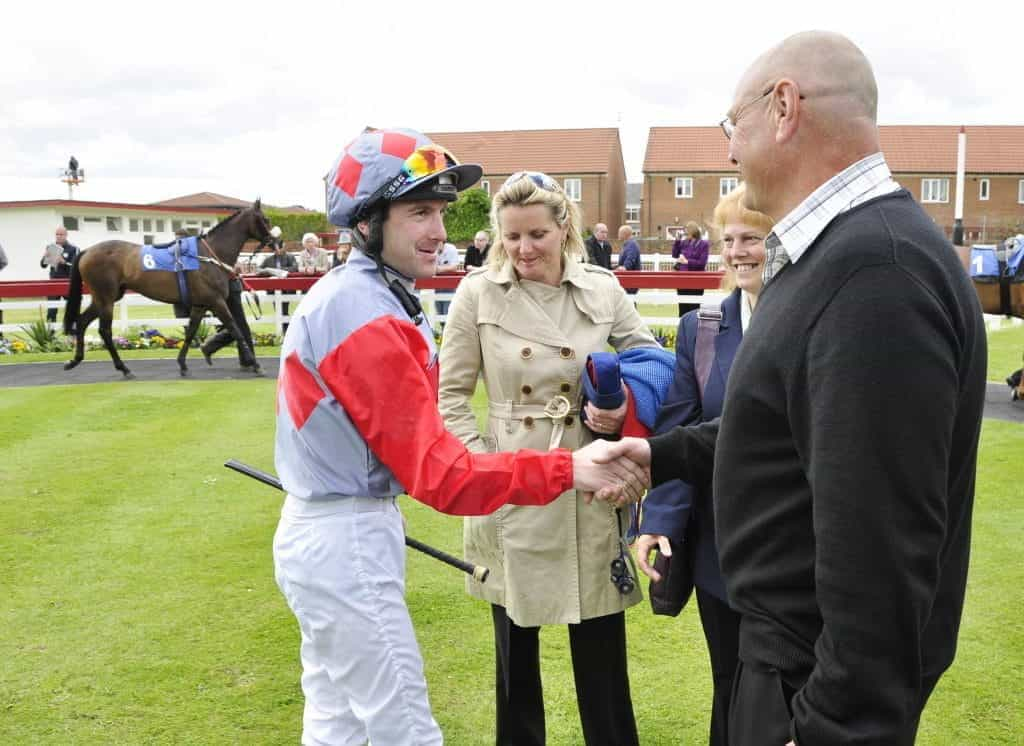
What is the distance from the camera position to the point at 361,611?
2430 millimetres

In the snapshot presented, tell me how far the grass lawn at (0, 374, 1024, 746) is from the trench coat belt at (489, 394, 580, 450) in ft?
4.54

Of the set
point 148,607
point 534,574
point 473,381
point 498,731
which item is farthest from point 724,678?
point 148,607

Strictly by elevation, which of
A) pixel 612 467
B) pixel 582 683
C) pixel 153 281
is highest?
pixel 153 281

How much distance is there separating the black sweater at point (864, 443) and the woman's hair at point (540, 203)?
167cm

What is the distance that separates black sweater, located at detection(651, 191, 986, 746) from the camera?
57.6 inches

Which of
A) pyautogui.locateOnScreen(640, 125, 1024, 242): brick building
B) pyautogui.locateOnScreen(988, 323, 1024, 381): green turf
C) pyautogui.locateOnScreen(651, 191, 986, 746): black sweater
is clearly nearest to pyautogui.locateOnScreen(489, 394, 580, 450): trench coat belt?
pyautogui.locateOnScreen(651, 191, 986, 746): black sweater

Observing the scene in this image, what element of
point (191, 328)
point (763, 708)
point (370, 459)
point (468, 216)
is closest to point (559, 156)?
point (468, 216)

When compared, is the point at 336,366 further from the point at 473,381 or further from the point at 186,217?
the point at 186,217

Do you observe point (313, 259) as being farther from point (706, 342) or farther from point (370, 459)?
point (370, 459)

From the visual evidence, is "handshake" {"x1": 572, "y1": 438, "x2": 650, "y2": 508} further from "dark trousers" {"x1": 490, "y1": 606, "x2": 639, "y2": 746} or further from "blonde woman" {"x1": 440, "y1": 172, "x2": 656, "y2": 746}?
"dark trousers" {"x1": 490, "y1": 606, "x2": 639, "y2": 746}

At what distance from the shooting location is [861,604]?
1.51m

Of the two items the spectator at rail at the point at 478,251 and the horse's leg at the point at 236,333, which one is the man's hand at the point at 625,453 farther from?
the spectator at rail at the point at 478,251

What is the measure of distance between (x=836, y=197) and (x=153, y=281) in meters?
13.4

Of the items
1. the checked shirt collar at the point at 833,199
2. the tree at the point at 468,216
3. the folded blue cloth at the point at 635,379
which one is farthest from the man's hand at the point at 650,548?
the tree at the point at 468,216
